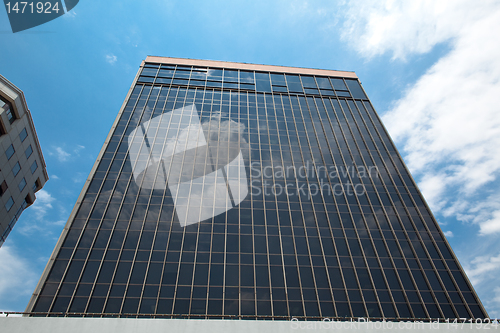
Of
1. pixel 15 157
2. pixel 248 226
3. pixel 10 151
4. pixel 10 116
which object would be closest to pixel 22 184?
pixel 15 157

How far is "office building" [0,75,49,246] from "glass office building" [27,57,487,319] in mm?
12225

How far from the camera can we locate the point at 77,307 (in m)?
24.0

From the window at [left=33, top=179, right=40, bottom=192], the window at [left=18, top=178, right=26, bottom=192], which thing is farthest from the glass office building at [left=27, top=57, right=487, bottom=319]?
the window at [left=33, top=179, right=40, bottom=192]

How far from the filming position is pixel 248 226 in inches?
1248

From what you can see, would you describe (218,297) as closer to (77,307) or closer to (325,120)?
(77,307)

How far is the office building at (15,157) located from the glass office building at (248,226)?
12225 mm

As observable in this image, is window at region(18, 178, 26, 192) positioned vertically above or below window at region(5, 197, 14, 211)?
above

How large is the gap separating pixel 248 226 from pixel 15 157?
117 ft

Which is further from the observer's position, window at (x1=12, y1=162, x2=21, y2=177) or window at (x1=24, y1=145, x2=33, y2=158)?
window at (x1=24, y1=145, x2=33, y2=158)

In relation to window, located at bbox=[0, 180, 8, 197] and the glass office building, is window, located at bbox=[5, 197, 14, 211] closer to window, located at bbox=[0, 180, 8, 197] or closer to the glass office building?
window, located at bbox=[0, 180, 8, 197]

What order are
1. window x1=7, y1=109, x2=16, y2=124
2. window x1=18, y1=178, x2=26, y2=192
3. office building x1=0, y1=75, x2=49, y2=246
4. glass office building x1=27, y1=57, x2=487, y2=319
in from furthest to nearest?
window x1=18, y1=178, x2=26, y2=192
window x1=7, y1=109, x2=16, y2=124
office building x1=0, y1=75, x2=49, y2=246
glass office building x1=27, y1=57, x2=487, y2=319

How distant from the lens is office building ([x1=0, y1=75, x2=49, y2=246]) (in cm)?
3453

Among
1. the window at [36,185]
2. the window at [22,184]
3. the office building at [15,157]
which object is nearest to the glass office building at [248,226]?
the office building at [15,157]

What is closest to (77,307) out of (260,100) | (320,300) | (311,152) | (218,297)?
(218,297)
